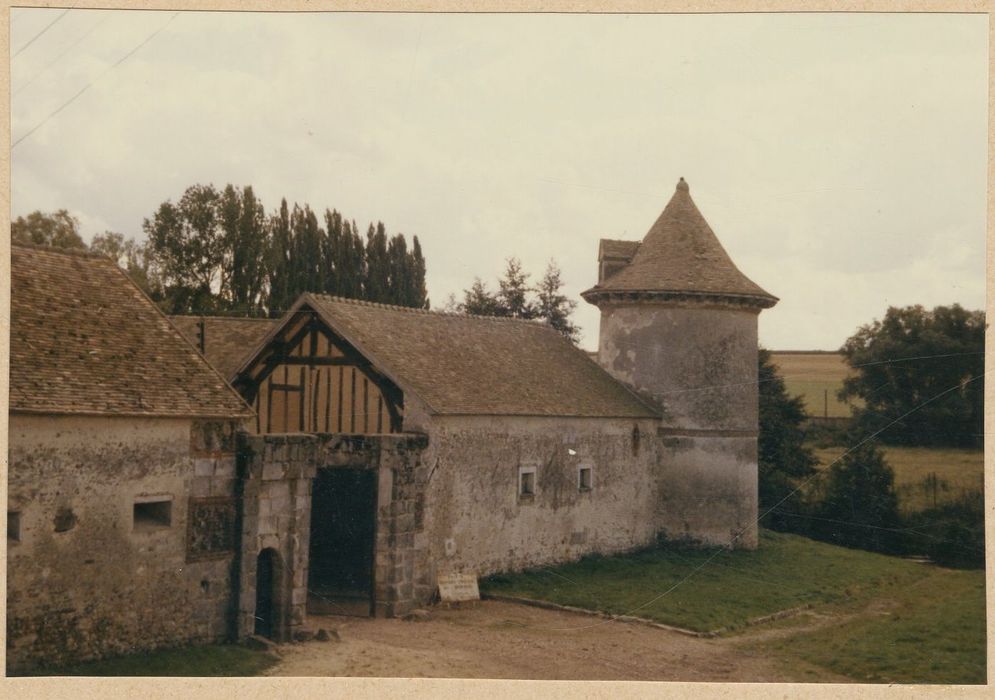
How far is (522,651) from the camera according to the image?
18078 mm

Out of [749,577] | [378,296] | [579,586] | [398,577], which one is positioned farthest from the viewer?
[378,296]

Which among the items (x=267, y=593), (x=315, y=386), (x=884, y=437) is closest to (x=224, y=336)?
(x=315, y=386)

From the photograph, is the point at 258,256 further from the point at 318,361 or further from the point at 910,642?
the point at 910,642

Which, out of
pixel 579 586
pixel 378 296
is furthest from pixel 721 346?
pixel 378 296

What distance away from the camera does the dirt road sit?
16672 millimetres

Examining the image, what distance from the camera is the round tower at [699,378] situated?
95.1 ft

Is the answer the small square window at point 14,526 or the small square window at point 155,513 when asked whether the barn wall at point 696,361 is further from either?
the small square window at point 14,526

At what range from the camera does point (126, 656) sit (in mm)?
15805

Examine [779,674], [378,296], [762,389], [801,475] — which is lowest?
[779,674]

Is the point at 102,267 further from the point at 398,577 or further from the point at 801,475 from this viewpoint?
the point at 801,475

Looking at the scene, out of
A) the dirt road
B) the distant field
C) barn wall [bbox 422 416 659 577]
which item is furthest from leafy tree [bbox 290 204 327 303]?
the dirt road

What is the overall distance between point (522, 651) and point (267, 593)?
187 inches

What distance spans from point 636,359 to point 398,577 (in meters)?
11.3

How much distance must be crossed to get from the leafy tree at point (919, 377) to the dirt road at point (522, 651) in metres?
7.19
